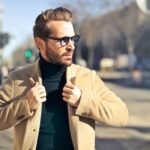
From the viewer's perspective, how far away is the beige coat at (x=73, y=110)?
9.46ft

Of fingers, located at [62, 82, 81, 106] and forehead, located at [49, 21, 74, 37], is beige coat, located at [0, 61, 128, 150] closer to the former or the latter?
fingers, located at [62, 82, 81, 106]

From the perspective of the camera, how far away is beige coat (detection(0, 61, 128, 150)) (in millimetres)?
2883

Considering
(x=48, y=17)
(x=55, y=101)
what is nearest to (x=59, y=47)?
(x=48, y=17)

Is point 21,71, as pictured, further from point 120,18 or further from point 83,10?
point 120,18

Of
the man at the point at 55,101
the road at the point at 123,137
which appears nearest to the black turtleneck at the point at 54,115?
the man at the point at 55,101

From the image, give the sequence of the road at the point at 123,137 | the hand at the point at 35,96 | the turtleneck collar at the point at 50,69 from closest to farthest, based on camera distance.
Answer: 1. the hand at the point at 35,96
2. the turtleneck collar at the point at 50,69
3. the road at the point at 123,137

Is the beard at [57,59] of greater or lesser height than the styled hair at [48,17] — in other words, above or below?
below

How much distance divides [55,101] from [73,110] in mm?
119

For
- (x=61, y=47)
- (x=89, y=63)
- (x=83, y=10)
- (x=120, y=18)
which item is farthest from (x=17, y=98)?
(x=89, y=63)

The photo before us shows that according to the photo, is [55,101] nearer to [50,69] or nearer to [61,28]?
[50,69]

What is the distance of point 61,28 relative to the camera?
9.63 feet

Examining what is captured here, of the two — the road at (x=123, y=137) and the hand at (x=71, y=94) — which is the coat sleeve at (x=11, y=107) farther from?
the road at (x=123, y=137)

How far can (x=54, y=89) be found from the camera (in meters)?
2.96

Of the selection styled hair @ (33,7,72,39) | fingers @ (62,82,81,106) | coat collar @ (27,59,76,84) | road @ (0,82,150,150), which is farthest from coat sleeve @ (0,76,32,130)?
road @ (0,82,150,150)
